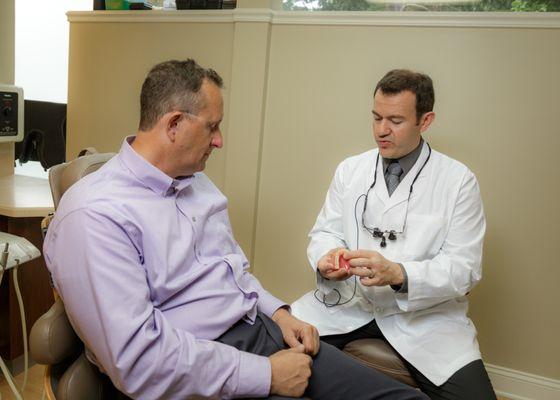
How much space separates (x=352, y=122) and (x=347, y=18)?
466mm

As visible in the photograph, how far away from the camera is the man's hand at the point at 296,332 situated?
4.03 feet

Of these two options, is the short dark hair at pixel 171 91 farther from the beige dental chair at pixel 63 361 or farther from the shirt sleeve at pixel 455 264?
the shirt sleeve at pixel 455 264

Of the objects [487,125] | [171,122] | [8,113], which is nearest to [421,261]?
[487,125]

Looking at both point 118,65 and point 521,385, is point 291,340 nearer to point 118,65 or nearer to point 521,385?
point 521,385

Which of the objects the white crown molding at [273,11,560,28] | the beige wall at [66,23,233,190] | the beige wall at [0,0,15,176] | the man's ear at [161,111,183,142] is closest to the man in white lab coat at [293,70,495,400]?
the white crown molding at [273,11,560,28]

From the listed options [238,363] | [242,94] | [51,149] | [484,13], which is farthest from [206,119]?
[51,149]

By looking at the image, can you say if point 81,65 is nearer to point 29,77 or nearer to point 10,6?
point 10,6

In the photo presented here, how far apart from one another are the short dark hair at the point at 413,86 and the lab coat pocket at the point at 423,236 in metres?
0.34

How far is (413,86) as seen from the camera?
156cm

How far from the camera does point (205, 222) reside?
1.24 metres

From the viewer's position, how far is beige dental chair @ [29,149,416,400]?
3.36 ft

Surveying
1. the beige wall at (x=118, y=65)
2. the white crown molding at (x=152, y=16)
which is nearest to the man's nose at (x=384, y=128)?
the beige wall at (x=118, y=65)

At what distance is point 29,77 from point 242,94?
1868 millimetres

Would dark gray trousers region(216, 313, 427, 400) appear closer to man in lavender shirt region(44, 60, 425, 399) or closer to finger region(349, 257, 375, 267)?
man in lavender shirt region(44, 60, 425, 399)
